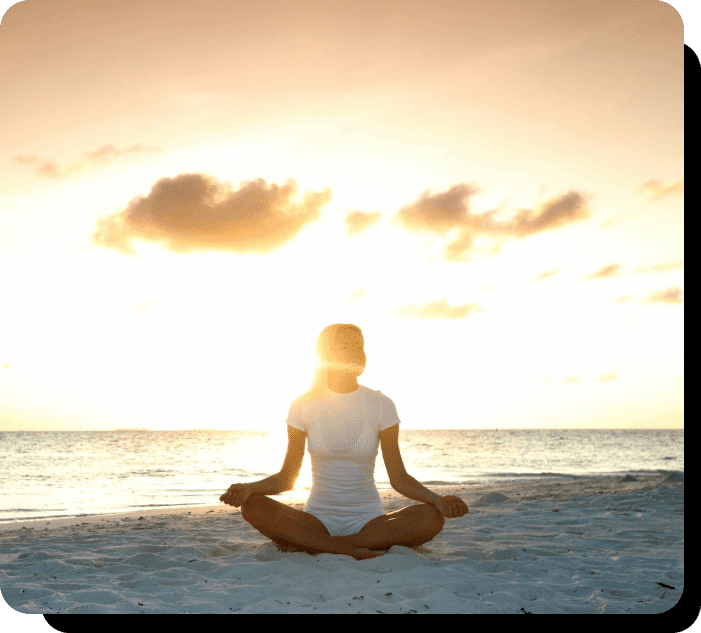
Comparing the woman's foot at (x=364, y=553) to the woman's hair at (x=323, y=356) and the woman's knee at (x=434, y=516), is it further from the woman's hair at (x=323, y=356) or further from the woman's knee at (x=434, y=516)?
the woman's hair at (x=323, y=356)

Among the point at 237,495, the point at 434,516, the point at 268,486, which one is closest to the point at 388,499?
the point at 434,516

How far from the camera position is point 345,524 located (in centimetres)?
416

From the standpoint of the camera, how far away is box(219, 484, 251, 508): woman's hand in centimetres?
399

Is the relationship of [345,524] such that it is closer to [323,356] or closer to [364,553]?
[364,553]

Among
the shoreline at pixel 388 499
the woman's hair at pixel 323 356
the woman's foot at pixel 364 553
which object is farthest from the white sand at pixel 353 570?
the woman's hair at pixel 323 356

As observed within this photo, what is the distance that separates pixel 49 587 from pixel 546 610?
280 cm

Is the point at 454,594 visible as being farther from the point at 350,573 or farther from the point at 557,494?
the point at 557,494

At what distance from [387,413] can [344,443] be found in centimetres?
35

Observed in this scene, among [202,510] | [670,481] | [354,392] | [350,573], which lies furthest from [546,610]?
[670,481]

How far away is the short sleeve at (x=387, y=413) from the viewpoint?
13.5ft

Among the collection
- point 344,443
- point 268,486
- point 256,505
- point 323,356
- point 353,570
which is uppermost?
point 323,356

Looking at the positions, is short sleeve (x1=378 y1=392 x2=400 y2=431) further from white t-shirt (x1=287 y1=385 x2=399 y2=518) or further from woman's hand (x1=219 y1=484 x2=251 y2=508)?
woman's hand (x1=219 y1=484 x2=251 y2=508)

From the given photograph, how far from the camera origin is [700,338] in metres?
3.09
